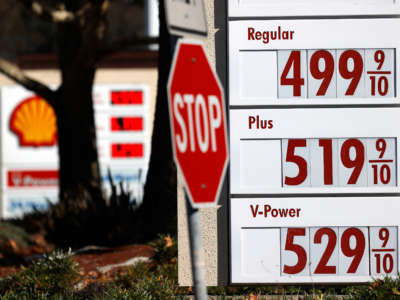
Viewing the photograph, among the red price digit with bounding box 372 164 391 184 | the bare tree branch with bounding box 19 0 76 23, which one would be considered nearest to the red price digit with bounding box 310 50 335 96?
the red price digit with bounding box 372 164 391 184

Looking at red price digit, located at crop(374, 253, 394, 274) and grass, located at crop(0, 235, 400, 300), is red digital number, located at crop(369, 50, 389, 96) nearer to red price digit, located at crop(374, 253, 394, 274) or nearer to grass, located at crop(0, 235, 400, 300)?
red price digit, located at crop(374, 253, 394, 274)

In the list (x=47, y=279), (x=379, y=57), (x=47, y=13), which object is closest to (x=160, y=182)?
(x=47, y=279)

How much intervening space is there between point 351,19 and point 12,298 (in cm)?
394

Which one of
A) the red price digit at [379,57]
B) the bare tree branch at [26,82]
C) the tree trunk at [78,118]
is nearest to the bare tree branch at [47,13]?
the tree trunk at [78,118]

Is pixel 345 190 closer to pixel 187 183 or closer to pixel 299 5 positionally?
pixel 299 5

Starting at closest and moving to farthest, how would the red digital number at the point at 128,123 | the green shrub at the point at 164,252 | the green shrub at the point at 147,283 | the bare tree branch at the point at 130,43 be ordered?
the green shrub at the point at 147,283 → the green shrub at the point at 164,252 → the bare tree branch at the point at 130,43 → the red digital number at the point at 128,123

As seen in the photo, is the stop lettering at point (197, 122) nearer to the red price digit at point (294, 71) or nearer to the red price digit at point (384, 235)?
the red price digit at point (294, 71)

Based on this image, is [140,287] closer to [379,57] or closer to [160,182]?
[379,57]

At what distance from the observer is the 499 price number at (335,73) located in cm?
734

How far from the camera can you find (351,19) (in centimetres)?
743

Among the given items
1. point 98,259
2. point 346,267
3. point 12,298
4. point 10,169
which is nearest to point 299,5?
point 346,267

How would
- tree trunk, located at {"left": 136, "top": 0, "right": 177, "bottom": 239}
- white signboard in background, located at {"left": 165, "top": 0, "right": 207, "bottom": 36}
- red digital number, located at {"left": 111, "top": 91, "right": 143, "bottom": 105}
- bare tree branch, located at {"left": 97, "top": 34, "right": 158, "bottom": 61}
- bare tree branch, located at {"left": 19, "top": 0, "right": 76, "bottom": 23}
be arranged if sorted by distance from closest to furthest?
white signboard in background, located at {"left": 165, "top": 0, "right": 207, "bottom": 36}, tree trunk, located at {"left": 136, "top": 0, "right": 177, "bottom": 239}, bare tree branch, located at {"left": 19, "top": 0, "right": 76, "bottom": 23}, bare tree branch, located at {"left": 97, "top": 34, "right": 158, "bottom": 61}, red digital number, located at {"left": 111, "top": 91, "right": 143, "bottom": 105}

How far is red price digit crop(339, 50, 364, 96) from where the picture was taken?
24.1ft

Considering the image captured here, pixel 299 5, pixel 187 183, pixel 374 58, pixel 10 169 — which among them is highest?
pixel 299 5
